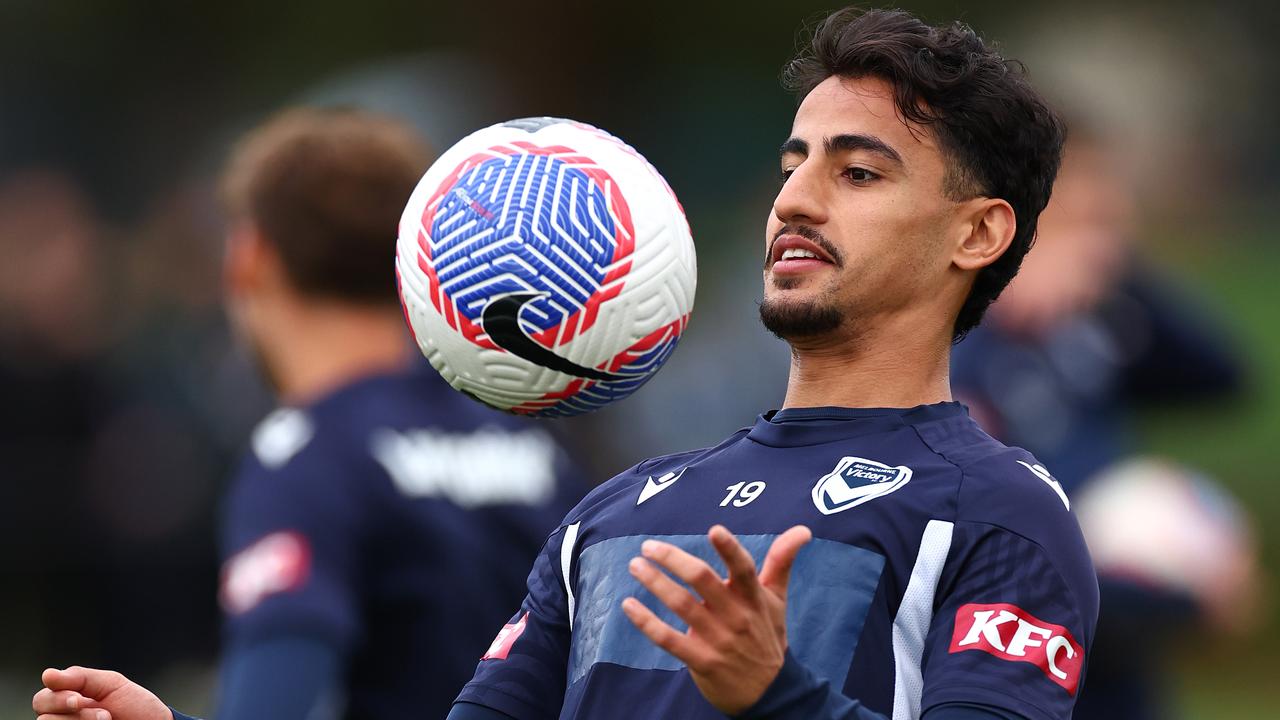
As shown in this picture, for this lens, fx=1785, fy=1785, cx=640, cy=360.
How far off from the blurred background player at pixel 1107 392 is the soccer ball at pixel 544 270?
3.27 m

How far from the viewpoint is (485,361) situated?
3.50 m

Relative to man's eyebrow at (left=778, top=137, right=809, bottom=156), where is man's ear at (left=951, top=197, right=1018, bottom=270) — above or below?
below

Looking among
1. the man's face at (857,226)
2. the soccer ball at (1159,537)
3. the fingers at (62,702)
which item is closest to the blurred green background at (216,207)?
the soccer ball at (1159,537)

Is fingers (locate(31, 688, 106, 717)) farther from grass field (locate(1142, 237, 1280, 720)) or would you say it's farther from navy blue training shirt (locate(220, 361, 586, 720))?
grass field (locate(1142, 237, 1280, 720))

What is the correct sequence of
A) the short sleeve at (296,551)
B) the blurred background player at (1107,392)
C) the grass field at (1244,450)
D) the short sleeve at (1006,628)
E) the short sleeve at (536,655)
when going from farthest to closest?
1. the grass field at (1244,450)
2. the blurred background player at (1107,392)
3. the short sleeve at (296,551)
4. the short sleeve at (536,655)
5. the short sleeve at (1006,628)

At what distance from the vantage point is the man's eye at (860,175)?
3.53m

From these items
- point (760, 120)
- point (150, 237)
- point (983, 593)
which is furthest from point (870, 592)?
point (760, 120)

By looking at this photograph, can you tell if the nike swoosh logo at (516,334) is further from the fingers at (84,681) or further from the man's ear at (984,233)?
the fingers at (84,681)

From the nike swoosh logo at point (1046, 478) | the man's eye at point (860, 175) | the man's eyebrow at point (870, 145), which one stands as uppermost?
the man's eyebrow at point (870, 145)

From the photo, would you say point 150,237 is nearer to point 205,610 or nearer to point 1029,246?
point 205,610

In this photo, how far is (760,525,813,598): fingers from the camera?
9.07ft

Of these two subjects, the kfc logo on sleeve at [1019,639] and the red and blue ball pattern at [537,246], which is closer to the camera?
the kfc logo on sleeve at [1019,639]

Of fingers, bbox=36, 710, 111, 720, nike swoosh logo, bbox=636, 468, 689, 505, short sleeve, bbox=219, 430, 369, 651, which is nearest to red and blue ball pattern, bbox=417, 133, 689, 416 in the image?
nike swoosh logo, bbox=636, 468, 689, 505

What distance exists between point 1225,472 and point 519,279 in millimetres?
11637
